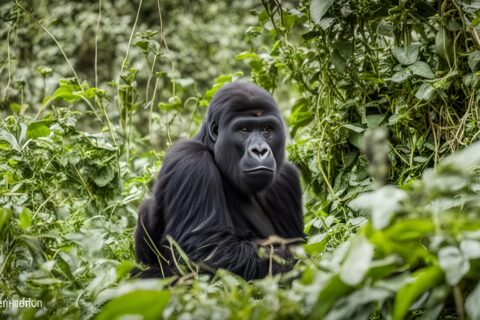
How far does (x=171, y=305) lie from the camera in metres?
1.82

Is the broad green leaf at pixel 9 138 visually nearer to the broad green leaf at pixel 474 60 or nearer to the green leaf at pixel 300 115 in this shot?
the green leaf at pixel 300 115

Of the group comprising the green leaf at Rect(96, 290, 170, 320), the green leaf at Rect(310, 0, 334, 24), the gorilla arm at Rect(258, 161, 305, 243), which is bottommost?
the gorilla arm at Rect(258, 161, 305, 243)

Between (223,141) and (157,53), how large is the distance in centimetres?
97

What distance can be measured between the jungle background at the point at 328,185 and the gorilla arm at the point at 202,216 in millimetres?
137

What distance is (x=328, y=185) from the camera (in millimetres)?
3656

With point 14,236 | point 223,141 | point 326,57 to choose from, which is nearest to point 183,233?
point 223,141

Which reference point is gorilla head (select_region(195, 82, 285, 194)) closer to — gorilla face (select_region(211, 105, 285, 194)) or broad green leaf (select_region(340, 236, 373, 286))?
gorilla face (select_region(211, 105, 285, 194))

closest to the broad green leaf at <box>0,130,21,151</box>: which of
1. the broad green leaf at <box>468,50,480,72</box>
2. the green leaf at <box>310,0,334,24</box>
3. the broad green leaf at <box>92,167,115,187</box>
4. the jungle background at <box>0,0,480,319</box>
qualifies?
the jungle background at <box>0,0,480,319</box>

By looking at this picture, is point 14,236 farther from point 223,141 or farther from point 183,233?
point 223,141

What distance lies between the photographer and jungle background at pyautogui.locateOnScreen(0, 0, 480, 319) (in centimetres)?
173

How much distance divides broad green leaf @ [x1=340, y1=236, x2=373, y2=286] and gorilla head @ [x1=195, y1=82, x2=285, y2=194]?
5.24 ft

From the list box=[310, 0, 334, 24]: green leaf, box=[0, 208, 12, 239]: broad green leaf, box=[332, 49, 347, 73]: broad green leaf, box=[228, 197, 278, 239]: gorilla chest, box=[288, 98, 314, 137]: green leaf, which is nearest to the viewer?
box=[0, 208, 12, 239]: broad green leaf

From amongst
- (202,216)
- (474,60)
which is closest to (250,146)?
(202,216)

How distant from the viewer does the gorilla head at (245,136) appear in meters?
3.27
